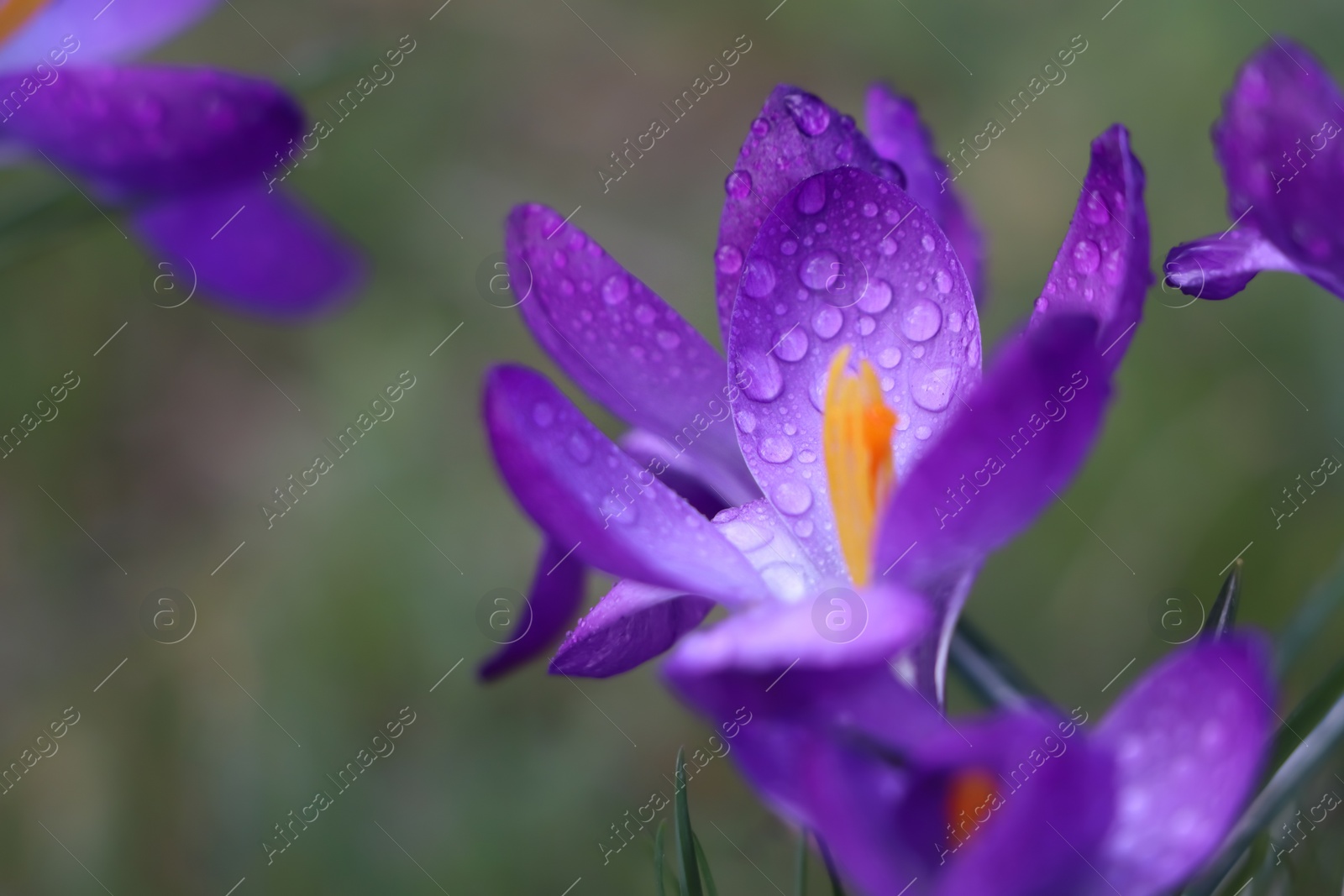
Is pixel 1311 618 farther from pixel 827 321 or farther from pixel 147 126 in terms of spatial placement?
pixel 147 126

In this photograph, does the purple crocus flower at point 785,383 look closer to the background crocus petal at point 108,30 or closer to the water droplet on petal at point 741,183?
the water droplet on petal at point 741,183

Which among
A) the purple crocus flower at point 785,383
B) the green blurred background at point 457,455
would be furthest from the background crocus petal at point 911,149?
the green blurred background at point 457,455

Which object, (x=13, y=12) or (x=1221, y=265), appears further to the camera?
(x=13, y=12)

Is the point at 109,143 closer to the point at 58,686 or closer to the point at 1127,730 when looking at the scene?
the point at 1127,730

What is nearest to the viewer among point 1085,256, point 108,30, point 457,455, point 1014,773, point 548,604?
point 1014,773

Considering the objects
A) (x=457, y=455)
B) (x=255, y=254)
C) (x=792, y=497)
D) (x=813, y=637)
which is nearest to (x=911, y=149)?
(x=792, y=497)
